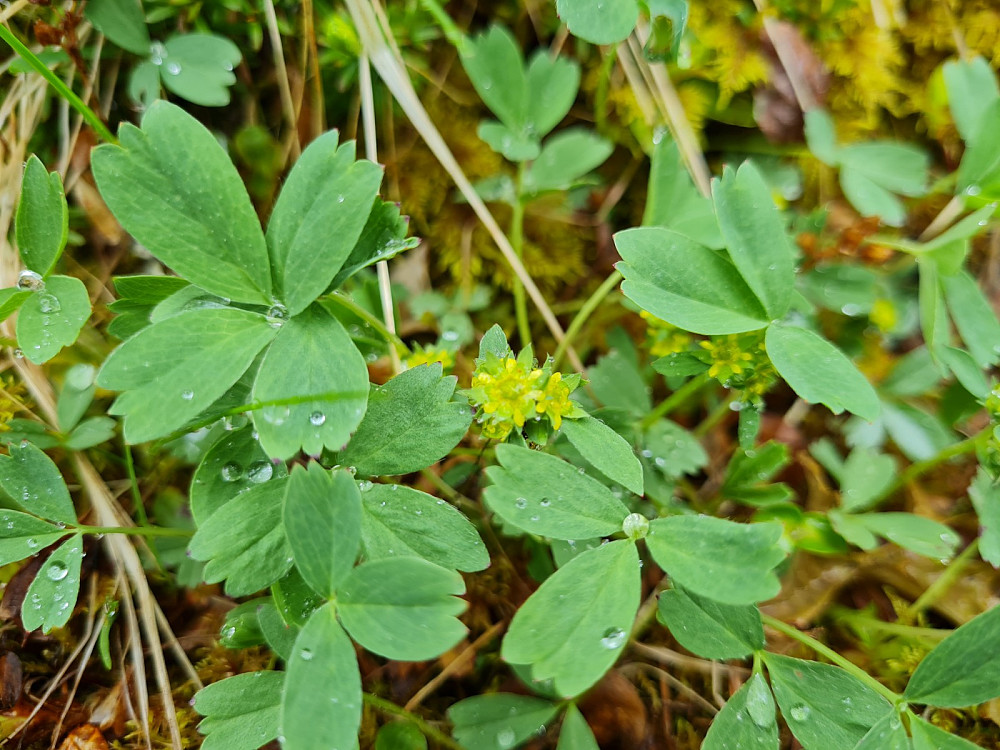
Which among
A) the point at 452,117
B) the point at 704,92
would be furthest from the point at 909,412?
the point at 452,117

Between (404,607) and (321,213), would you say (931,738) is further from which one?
(321,213)

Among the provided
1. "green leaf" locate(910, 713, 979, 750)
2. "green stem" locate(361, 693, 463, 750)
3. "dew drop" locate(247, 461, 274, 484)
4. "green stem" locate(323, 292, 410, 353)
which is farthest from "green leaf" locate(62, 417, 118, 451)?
"green leaf" locate(910, 713, 979, 750)

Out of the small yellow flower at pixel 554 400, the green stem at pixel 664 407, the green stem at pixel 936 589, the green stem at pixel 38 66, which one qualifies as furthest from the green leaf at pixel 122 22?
the green stem at pixel 936 589

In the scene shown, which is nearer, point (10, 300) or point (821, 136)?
point (10, 300)

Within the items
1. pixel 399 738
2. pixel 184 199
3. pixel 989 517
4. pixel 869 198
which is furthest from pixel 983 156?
pixel 399 738

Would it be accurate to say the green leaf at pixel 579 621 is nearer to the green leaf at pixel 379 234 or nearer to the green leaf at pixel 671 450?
the green leaf at pixel 671 450

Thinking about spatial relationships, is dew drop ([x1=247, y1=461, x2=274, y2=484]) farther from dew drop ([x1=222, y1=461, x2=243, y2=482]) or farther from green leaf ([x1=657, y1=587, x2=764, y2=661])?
green leaf ([x1=657, y1=587, x2=764, y2=661])

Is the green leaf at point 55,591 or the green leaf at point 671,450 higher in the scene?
the green leaf at point 671,450
